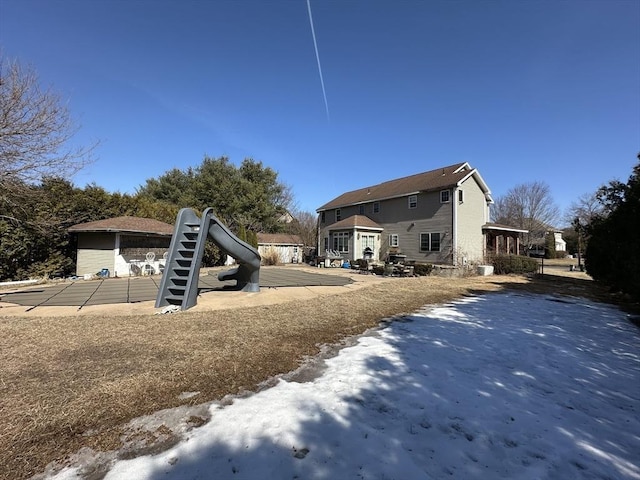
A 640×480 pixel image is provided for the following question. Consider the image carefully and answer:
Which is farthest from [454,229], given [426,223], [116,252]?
[116,252]

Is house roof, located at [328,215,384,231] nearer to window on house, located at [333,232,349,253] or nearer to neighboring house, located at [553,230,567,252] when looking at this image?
window on house, located at [333,232,349,253]

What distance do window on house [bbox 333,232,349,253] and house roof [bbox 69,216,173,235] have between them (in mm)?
13365

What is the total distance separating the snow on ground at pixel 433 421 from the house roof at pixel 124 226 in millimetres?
13271

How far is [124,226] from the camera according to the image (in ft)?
47.1

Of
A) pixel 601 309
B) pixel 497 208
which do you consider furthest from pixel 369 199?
pixel 497 208

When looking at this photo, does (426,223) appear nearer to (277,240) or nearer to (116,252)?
(277,240)

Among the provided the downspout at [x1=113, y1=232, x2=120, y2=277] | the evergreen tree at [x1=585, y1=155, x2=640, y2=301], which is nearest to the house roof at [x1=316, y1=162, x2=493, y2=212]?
the evergreen tree at [x1=585, y1=155, x2=640, y2=301]

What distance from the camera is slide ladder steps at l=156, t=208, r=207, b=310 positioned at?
25.6 ft

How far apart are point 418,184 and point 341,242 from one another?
25.0ft

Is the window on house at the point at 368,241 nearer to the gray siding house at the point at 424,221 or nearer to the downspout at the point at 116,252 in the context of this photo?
the gray siding house at the point at 424,221

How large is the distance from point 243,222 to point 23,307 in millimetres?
24550

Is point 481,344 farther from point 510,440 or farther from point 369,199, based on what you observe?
point 369,199

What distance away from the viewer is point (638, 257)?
744 centimetres

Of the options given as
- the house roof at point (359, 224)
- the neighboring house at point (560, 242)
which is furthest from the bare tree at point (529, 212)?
the house roof at point (359, 224)
